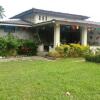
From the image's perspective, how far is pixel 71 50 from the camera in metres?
21.0

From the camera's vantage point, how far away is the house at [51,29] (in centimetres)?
2344

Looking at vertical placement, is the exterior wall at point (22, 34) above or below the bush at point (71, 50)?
above

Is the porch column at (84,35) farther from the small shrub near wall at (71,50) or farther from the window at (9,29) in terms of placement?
the window at (9,29)

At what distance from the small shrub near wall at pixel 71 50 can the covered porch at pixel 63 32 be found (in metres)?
1.89

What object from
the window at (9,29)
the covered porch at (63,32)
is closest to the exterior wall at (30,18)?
the covered porch at (63,32)

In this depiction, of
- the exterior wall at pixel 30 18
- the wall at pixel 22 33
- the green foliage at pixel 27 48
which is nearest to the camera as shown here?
the green foliage at pixel 27 48

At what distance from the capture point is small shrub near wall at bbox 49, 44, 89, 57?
20859mm

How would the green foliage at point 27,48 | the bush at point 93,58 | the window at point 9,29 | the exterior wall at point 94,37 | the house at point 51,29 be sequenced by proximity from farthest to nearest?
the exterior wall at point 94,37 < the window at point 9,29 < the green foliage at point 27,48 < the house at point 51,29 < the bush at point 93,58

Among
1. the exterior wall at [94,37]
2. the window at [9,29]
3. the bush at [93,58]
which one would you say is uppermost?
the window at [9,29]

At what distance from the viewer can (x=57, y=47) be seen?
21.2 m

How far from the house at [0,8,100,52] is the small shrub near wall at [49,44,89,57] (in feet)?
6.20

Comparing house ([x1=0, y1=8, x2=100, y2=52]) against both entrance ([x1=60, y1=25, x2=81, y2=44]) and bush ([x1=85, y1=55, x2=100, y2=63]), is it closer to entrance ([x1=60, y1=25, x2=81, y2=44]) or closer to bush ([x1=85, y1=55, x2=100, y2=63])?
entrance ([x1=60, y1=25, x2=81, y2=44])

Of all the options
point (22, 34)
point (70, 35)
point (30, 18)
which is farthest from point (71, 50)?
point (30, 18)

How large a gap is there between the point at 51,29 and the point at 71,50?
20.7 feet
